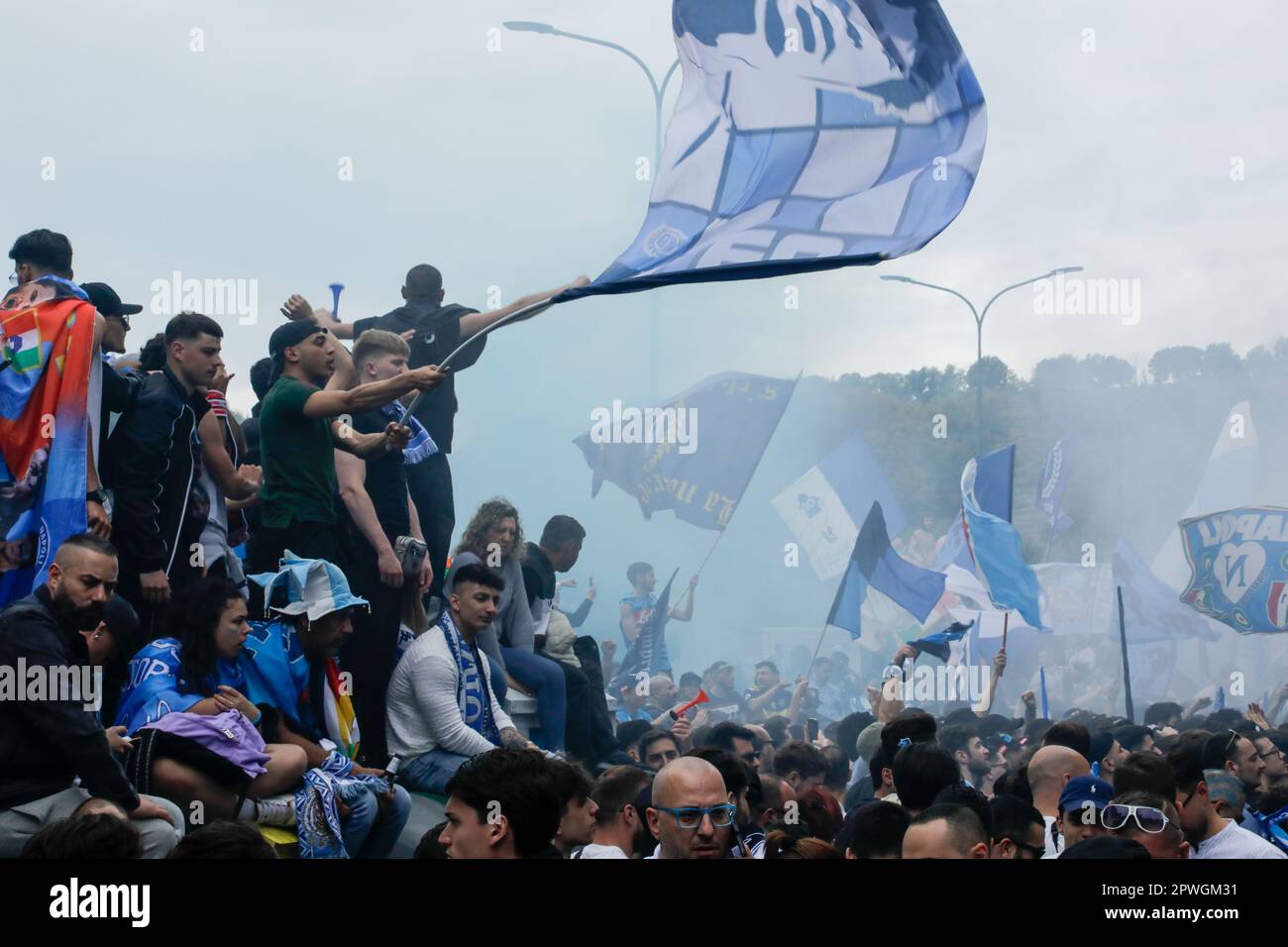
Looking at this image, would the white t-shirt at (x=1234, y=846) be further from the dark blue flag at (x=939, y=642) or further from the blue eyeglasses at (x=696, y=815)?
the dark blue flag at (x=939, y=642)

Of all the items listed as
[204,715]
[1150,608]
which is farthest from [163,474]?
[1150,608]

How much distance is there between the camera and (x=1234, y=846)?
17.6 feet

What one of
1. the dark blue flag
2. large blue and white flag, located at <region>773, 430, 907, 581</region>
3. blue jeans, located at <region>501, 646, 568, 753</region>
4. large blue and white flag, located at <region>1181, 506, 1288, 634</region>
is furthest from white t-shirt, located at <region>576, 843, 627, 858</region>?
large blue and white flag, located at <region>773, 430, 907, 581</region>

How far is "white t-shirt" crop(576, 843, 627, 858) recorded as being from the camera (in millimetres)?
5015

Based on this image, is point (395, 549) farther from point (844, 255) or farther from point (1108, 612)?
point (1108, 612)

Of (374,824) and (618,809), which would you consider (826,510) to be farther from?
(618,809)

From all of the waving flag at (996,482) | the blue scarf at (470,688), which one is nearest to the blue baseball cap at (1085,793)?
the blue scarf at (470,688)

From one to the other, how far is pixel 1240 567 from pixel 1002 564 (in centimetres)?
360

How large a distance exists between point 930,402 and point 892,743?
1353 inches

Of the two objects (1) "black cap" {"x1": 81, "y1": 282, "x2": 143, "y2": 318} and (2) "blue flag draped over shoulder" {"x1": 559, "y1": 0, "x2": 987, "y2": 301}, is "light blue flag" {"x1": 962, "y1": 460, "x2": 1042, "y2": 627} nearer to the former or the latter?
(2) "blue flag draped over shoulder" {"x1": 559, "y1": 0, "x2": 987, "y2": 301}

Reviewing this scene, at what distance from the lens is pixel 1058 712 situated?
74.6 feet

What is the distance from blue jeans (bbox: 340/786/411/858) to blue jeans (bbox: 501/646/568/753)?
1.47 m

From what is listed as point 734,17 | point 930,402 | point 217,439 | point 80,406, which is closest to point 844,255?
point 734,17

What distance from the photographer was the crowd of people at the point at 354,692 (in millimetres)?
4613
